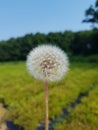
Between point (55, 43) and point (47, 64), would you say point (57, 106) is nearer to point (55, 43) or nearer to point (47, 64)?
point (47, 64)

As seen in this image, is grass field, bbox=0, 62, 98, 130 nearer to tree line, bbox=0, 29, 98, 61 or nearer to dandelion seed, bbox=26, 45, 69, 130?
dandelion seed, bbox=26, 45, 69, 130

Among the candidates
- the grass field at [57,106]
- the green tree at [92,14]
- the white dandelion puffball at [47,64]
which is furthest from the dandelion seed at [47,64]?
the green tree at [92,14]

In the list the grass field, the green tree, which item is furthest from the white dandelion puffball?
the green tree

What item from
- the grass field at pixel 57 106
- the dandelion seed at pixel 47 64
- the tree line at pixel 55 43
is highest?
the dandelion seed at pixel 47 64

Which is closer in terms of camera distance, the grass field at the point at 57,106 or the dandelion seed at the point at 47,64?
the dandelion seed at the point at 47,64

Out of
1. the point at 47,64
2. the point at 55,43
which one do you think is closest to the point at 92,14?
the point at 55,43

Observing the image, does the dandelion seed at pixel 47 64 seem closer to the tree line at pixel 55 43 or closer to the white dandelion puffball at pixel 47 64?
the white dandelion puffball at pixel 47 64
